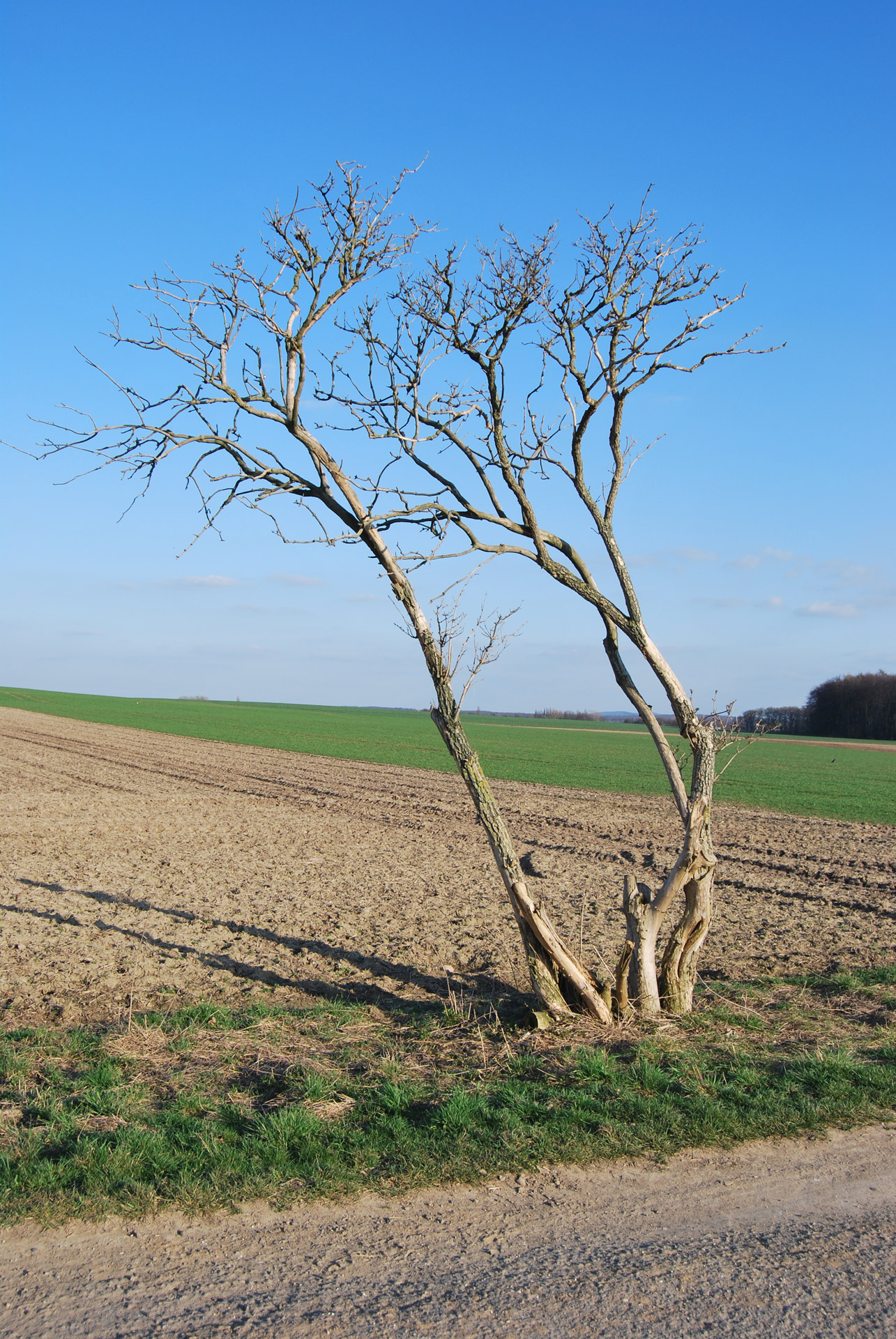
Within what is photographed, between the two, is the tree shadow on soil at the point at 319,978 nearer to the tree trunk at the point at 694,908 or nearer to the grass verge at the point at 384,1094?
the grass verge at the point at 384,1094

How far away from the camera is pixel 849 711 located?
107125 millimetres

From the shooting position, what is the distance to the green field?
30234 millimetres

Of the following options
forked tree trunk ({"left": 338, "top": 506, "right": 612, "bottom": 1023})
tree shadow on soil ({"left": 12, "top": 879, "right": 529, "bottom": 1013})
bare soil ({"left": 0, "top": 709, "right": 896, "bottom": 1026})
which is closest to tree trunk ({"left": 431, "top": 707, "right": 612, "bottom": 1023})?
forked tree trunk ({"left": 338, "top": 506, "right": 612, "bottom": 1023})

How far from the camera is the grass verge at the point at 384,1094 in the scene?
503 centimetres

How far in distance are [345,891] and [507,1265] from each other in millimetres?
9782

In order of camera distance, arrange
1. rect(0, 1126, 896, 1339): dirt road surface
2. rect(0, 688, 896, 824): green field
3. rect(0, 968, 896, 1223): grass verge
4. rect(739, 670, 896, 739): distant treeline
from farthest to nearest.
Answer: rect(739, 670, 896, 739): distant treeline → rect(0, 688, 896, 824): green field → rect(0, 968, 896, 1223): grass verge → rect(0, 1126, 896, 1339): dirt road surface

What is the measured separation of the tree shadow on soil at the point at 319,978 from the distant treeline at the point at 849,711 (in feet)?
321

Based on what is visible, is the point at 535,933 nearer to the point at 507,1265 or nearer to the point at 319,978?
the point at 319,978

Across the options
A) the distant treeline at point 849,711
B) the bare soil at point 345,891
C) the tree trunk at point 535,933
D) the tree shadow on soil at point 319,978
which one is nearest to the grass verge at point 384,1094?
the tree trunk at point 535,933

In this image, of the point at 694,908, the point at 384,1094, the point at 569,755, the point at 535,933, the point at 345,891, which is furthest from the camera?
the point at 569,755

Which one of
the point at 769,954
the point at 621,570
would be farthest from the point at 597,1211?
the point at 769,954

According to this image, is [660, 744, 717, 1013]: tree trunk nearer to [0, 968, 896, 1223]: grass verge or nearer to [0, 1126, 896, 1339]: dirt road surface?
[0, 968, 896, 1223]: grass verge

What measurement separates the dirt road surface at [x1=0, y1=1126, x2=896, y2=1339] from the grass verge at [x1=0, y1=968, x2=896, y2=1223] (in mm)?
290

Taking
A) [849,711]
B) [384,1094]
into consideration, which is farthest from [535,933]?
[849,711]
